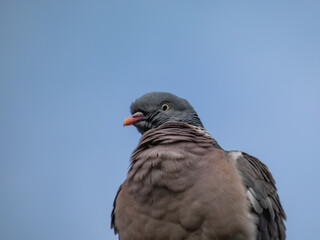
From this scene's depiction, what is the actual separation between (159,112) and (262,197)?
52.0 inches

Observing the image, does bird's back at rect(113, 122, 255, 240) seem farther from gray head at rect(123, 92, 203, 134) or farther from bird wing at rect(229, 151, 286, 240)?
gray head at rect(123, 92, 203, 134)

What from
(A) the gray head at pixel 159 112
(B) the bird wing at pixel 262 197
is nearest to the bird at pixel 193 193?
(B) the bird wing at pixel 262 197

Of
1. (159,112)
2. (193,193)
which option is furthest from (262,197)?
(159,112)

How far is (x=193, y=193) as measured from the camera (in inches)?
114

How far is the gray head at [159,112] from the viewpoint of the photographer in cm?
380

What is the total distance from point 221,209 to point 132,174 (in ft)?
2.68

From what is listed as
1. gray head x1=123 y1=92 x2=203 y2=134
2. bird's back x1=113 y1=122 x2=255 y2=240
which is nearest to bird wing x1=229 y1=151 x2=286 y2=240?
bird's back x1=113 y1=122 x2=255 y2=240

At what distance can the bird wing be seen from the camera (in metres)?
3.08

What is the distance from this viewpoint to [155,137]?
11.1 ft

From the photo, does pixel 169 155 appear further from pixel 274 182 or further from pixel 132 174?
pixel 274 182

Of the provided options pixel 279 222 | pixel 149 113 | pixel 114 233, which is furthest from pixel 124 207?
pixel 279 222

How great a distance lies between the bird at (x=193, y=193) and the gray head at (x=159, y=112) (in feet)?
0.98

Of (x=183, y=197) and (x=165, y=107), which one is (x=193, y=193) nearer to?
(x=183, y=197)

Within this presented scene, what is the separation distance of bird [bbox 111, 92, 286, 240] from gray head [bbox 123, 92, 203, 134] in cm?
30
